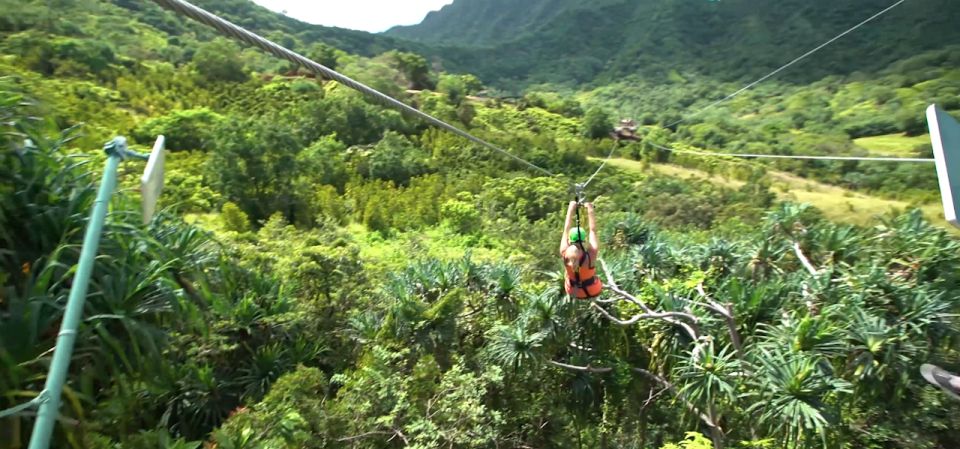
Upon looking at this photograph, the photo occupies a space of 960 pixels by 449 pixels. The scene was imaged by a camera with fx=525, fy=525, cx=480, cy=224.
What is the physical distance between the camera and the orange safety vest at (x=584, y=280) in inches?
214

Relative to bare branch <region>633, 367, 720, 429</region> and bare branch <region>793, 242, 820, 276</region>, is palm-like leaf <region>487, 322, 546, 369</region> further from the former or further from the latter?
bare branch <region>793, 242, 820, 276</region>

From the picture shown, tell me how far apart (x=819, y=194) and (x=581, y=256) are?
141 ft

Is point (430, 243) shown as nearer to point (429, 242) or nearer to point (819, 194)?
point (429, 242)

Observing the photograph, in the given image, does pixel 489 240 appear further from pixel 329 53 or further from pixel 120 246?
pixel 329 53

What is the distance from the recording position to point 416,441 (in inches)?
227

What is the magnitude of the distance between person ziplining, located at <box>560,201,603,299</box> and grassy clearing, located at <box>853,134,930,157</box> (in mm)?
51975

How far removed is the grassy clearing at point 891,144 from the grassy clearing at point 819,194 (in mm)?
7642

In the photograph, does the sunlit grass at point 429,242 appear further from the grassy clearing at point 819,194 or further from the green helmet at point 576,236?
the grassy clearing at point 819,194

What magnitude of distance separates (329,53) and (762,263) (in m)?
54.0

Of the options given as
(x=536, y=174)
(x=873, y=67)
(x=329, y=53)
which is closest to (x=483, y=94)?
(x=329, y=53)

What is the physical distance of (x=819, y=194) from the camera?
4012 cm

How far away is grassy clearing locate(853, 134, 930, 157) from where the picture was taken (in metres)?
46.6

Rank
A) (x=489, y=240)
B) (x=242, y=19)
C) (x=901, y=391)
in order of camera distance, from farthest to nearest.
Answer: (x=242, y=19), (x=489, y=240), (x=901, y=391)

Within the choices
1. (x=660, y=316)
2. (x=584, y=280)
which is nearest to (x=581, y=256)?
(x=584, y=280)
